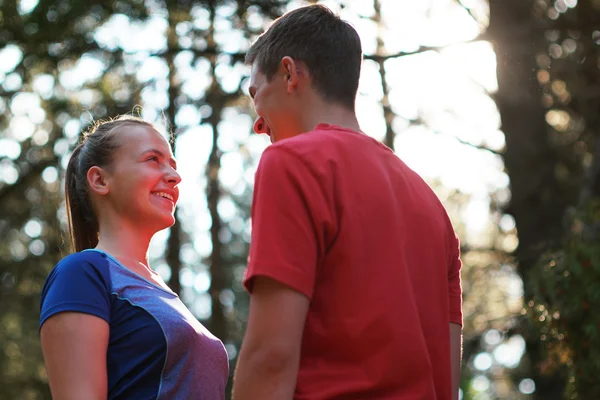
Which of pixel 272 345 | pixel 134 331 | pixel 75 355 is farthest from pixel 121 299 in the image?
pixel 272 345

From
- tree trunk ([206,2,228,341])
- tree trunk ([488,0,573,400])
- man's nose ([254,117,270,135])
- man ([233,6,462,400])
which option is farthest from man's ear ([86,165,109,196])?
tree trunk ([206,2,228,341])

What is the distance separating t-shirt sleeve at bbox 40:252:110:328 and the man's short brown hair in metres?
0.75

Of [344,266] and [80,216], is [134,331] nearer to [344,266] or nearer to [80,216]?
[80,216]

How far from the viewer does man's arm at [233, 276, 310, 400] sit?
69.1 inches

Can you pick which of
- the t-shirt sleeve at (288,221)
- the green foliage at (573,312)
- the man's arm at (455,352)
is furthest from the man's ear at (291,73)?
the green foliage at (573,312)

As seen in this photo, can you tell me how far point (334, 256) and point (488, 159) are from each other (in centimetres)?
857

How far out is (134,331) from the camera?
2439 mm

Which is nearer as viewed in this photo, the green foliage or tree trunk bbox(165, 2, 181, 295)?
the green foliage

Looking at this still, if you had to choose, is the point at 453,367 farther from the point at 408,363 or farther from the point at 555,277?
the point at 555,277

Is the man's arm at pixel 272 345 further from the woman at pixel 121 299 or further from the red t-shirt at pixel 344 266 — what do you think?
the woman at pixel 121 299

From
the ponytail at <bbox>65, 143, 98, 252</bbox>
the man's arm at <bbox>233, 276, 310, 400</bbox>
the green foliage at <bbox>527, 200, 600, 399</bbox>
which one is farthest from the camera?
the green foliage at <bbox>527, 200, 600, 399</bbox>

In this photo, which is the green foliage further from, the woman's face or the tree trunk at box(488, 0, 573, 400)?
the woman's face

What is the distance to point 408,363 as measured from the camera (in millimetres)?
1890

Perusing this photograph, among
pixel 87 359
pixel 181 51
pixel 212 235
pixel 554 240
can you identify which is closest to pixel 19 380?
pixel 212 235
